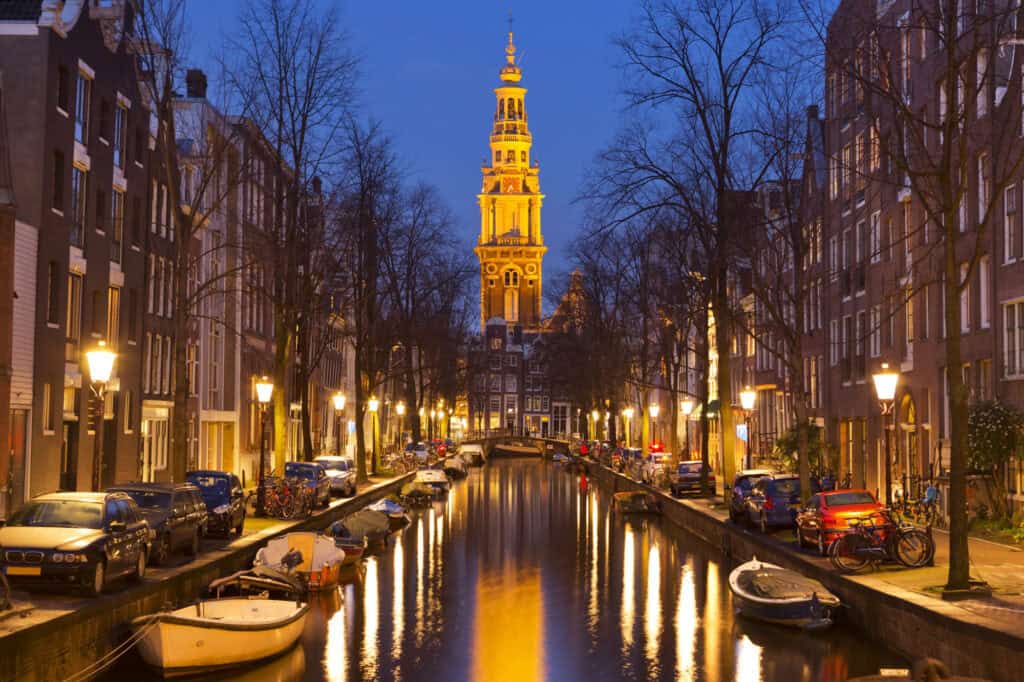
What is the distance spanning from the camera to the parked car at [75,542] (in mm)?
23984

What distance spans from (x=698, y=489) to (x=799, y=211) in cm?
2053

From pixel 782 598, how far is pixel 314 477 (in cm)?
2783

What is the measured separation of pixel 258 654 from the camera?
24.3 metres

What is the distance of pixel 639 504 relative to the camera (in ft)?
214

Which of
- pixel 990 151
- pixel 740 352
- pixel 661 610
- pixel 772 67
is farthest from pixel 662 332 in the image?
pixel 661 610

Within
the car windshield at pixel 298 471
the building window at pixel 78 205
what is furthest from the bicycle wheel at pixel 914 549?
the building window at pixel 78 205

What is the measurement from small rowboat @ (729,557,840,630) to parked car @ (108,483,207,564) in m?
12.3

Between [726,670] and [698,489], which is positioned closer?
[726,670]

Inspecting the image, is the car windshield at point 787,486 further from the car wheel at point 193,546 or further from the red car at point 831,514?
the car wheel at point 193,546

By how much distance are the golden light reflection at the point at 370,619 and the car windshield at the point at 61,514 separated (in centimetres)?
539

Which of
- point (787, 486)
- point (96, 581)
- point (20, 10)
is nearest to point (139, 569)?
point (96, 581)

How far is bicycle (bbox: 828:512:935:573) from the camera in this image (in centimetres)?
2959

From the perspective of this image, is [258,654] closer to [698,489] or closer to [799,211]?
[799,211]

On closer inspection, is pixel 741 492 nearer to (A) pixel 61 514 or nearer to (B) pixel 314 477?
(B) pixel 314 477
